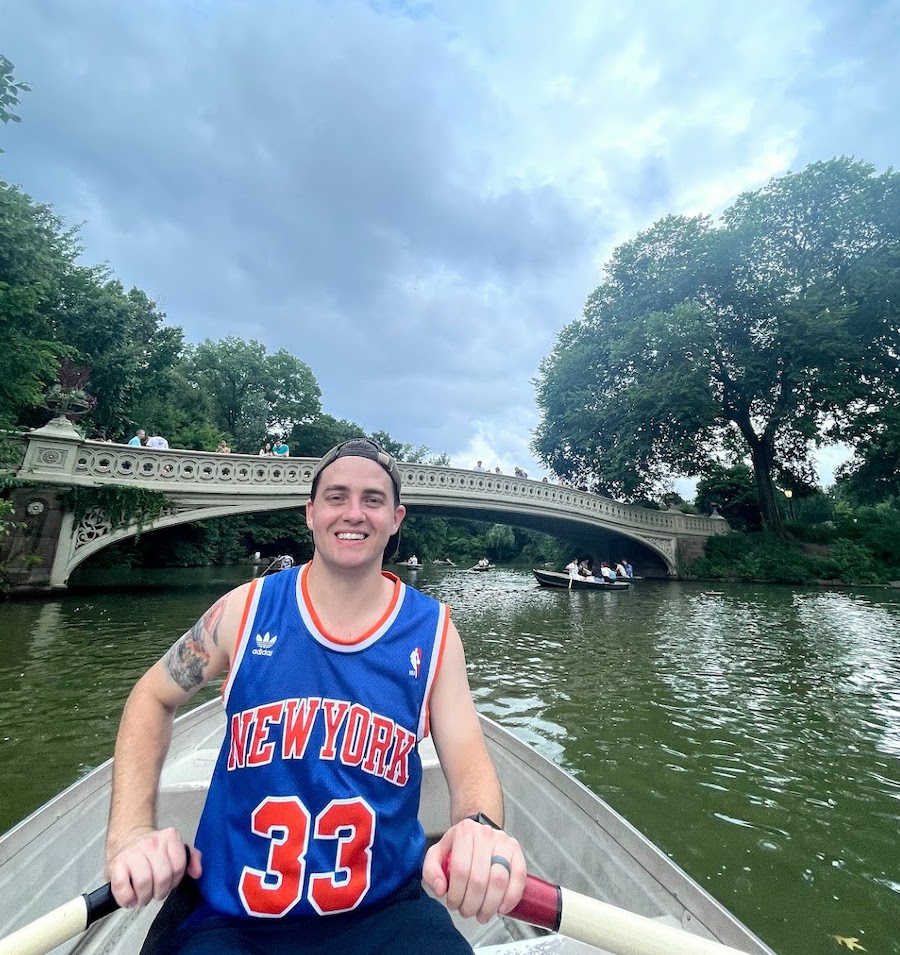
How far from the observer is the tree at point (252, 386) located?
33344 mm

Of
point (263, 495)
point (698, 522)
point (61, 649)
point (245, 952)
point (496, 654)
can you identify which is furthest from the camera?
point (698, 522)

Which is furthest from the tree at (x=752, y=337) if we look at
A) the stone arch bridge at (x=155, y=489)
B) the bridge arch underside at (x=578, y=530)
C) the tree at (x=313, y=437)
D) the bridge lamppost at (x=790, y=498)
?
the tree at (x=313, y=437)

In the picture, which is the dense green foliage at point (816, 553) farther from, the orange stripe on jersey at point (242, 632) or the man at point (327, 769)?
the orange stripe on jersey at point (242, 632)

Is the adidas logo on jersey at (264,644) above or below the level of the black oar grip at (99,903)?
above

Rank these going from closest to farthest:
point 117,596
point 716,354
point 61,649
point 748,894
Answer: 1. point 748,894
2. point 61,649
3. point 117,596
4. point 716,354

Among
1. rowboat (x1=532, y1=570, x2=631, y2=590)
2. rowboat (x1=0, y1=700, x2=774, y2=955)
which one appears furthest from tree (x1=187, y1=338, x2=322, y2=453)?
rowboat (x1=0, y1=700, x2=774, y2=955)

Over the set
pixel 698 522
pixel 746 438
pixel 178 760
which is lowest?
pixel 178 760

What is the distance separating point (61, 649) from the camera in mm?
6461

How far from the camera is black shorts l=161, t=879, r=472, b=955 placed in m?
0.99

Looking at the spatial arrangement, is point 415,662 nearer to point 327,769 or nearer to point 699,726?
point 327,769

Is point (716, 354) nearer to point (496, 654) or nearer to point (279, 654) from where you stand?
point (496, 654)

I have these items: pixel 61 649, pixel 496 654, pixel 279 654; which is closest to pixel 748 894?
pixel 279 654

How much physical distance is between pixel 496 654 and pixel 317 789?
6421 millimetres

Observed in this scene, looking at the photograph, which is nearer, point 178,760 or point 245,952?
point 245,952
